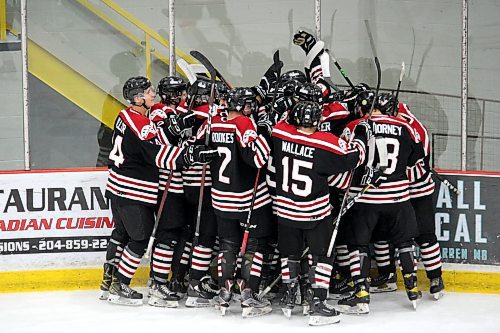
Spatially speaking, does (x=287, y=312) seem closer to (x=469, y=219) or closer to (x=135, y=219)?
(x=135, y=219)

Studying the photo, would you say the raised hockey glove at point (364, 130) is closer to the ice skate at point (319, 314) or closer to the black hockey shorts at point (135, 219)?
the ice skate at point (319, 314)

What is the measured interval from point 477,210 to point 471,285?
1.53ft

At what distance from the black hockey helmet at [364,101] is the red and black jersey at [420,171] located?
250mm

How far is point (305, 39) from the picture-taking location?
632cm

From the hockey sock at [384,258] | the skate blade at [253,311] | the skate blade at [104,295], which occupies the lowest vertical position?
the skate blade at [104,295]

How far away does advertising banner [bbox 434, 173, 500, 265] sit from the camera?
235 inches

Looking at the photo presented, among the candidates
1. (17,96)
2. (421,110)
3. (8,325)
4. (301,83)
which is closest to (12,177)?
(17,96)

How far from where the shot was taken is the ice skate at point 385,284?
6082mm

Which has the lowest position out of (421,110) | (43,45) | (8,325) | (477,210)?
(8,325)

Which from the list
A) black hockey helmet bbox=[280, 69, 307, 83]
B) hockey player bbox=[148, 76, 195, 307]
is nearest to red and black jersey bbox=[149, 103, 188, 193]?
hockey player bbox=[148, 76, 195, 307]

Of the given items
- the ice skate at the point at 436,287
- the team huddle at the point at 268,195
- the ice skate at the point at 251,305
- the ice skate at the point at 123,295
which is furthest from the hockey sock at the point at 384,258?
the ice skate at the point at 123,295

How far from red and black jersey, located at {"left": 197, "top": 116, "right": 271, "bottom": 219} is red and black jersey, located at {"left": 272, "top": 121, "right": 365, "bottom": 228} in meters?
0.12

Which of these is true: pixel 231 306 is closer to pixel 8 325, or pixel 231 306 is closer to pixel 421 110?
pixel 8 325

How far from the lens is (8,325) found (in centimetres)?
543
